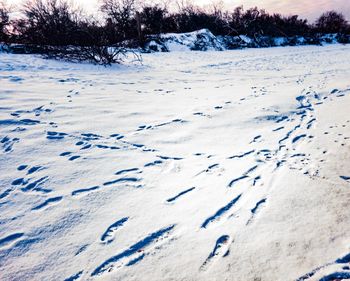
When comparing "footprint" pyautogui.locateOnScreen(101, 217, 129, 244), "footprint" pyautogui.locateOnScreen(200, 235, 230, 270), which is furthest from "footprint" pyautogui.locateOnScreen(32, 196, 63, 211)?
"footprint" pyautogui.locateOnScreen(200, 235, 230, 270)

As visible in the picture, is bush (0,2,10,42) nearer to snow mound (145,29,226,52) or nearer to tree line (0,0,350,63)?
tree line (0,0,350,63)

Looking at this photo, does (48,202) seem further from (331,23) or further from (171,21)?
(331,23)

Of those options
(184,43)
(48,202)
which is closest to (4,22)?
(184,43)

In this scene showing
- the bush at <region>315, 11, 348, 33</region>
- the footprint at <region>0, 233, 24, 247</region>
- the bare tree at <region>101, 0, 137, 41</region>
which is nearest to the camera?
the footprint at <region>0, 233, 24, 247</region>

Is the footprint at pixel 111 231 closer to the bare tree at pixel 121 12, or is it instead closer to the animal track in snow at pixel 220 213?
the animal track in snow at pixel 220 213

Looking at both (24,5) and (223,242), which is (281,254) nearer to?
(223,242)

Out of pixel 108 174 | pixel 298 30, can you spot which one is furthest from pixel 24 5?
pixel 298 30

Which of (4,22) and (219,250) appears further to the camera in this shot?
(4,22)

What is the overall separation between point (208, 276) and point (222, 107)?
139 inches

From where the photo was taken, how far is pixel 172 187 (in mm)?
2564

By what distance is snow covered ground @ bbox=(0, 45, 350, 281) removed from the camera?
1.79m

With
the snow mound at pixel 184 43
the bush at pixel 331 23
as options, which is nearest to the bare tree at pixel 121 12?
the snow mound at pixel 184 43

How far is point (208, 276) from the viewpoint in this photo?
1.69 metres

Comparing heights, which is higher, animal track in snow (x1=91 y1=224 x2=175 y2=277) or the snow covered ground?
the snow covered ground
